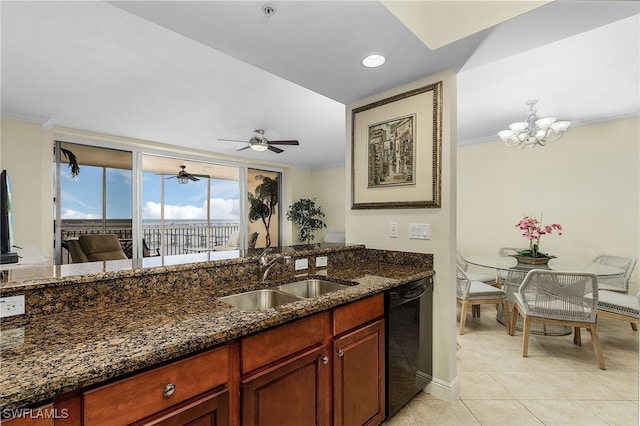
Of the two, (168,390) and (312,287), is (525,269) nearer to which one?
(312,287)

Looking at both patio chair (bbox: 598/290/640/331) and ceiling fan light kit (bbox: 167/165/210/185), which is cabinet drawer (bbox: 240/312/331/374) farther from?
ceiling fan light kit (bbox: 167/165/210/185)

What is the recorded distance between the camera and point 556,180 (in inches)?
159

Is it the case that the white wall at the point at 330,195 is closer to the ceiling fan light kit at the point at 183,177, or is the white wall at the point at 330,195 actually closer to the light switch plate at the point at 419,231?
the ceiling fan light kit at the point at 183,177

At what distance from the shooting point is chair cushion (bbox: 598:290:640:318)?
2621mm

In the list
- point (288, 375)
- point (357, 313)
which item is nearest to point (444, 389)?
point (357, 313)

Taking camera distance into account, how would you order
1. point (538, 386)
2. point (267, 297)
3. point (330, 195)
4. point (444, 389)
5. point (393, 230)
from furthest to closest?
point (330, 195) < point (393, 230) < point (538, 386) < point (444, 389) < point (267, 297)

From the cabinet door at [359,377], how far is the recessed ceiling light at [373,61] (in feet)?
5.37

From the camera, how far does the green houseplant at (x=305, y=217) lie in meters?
7.09

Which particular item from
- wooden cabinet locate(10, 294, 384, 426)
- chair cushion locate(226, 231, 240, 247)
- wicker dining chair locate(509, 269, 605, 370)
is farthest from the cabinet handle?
chair cushion locate(226, 231, 240, 247)

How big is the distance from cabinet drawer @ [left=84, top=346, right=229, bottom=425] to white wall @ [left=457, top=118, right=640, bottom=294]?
462 centimetres

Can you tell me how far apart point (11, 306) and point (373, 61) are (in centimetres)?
218

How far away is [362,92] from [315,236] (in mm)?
5357

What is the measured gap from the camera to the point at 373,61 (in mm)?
1991

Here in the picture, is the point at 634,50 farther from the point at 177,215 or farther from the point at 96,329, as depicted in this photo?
the point at 177,215
